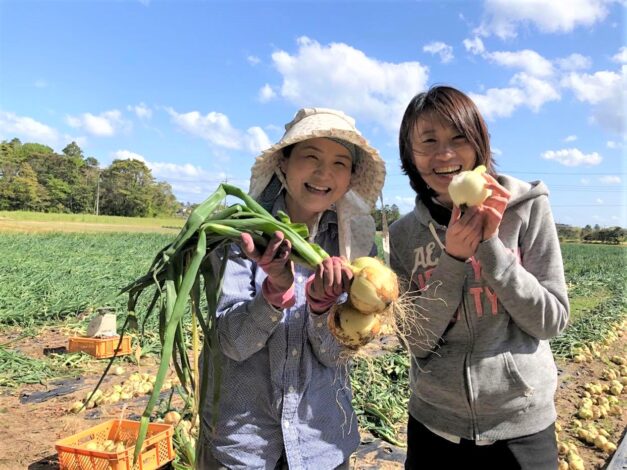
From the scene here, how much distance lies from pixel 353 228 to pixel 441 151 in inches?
16.9

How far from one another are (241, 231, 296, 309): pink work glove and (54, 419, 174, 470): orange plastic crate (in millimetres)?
1550

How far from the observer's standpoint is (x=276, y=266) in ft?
4.95

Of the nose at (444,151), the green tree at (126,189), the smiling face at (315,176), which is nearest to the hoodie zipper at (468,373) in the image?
the nose at (444,151)

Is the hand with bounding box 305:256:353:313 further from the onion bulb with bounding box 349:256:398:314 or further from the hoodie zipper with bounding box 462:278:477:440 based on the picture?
the hoodie zipper with bounding box 462:278:477:440

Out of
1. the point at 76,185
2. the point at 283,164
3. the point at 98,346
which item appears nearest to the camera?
the point at 283,164

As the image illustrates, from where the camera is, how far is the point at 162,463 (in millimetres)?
2973

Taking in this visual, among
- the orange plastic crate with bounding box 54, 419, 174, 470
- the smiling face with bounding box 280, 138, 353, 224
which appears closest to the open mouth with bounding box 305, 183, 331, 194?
the smiling face with bounding box 280, 138, 353, 224

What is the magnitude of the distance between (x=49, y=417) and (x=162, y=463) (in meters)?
1.70

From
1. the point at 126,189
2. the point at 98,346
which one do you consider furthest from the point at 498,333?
the point at 126,189

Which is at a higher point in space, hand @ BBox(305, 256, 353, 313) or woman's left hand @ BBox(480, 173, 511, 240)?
woman's left hand @ BBox(480, 173, 511, 240)

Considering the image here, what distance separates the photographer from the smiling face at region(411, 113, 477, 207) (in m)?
1.69

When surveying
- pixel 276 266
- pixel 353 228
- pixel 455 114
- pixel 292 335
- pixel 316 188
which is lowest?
pixel 292 335

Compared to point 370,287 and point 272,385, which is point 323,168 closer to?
point 370,287

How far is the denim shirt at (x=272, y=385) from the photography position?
153 cm
